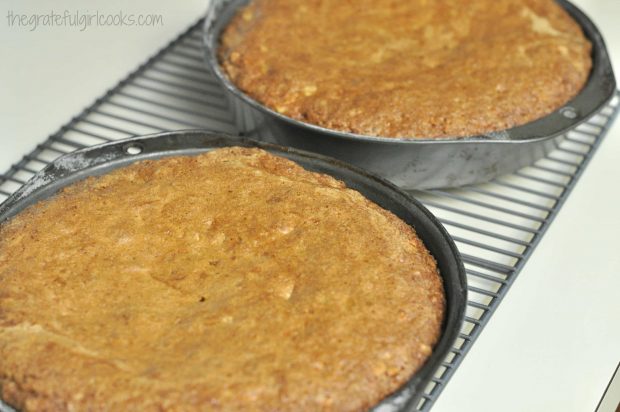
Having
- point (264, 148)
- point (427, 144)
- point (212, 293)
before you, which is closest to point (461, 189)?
point (427, 144)

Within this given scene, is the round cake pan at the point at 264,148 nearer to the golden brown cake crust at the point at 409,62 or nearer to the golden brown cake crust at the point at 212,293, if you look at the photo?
the golden brown cake crust at the point at 212,293

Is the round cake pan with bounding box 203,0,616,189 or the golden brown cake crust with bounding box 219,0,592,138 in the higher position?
the golden brown cake crust with bounding box 219,0,592,138

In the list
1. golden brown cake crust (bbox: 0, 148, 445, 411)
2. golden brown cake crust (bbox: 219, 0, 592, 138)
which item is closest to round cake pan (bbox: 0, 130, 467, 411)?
golden brown cake crust (bbox: 0, 148, 445, 411)

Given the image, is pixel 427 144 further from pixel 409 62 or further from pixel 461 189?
pixel 409 62

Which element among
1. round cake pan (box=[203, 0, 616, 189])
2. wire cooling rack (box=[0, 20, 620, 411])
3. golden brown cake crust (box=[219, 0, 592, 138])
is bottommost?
wire cooling rack (box=[0, 20, 620, 411])

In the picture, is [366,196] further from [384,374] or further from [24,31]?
[24,31]

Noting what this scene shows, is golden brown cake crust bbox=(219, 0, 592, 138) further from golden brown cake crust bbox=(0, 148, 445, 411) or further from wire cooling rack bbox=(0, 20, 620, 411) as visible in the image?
golden brown cake crust bbox=(0, 148, 445, 411)

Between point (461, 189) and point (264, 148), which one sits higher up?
point (264, 148)

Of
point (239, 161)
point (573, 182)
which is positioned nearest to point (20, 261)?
point (239, 161)
